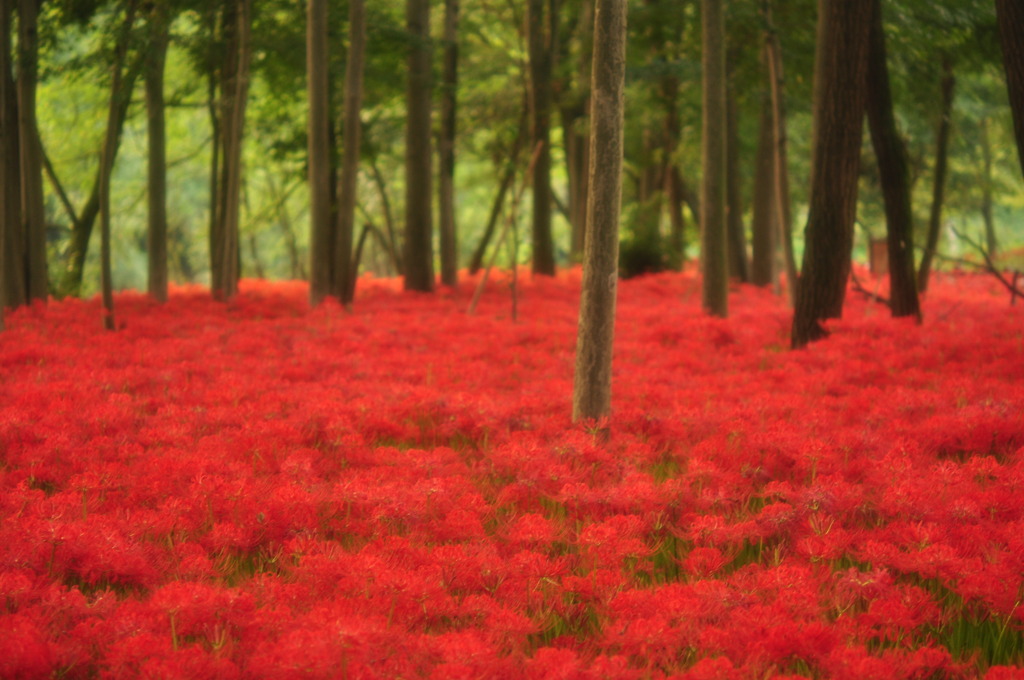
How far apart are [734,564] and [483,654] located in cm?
160

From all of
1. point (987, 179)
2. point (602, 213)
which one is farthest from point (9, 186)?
point (987, 179)

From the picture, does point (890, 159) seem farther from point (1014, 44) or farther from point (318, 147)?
point (318, 147)

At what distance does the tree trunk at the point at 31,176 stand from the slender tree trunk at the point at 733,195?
34.0 feet

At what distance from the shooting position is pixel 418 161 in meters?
15.4

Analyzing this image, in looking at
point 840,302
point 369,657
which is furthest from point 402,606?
point 840,302

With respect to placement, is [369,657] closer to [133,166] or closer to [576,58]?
[576,58]

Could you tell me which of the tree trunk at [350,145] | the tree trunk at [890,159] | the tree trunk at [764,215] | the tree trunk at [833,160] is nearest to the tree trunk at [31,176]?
the tree trunk at [350,145]

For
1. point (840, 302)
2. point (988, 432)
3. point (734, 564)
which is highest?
point (840, 302)

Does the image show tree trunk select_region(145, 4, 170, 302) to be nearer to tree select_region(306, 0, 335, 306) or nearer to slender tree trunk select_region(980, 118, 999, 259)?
tree select_region(306, 0, 335, 306)

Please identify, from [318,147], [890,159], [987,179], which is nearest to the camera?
[890,159]

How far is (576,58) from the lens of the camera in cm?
2048

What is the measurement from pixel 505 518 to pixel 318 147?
949 centimetres

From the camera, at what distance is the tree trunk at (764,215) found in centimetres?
1767

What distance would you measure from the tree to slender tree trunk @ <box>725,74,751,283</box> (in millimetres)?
6742
